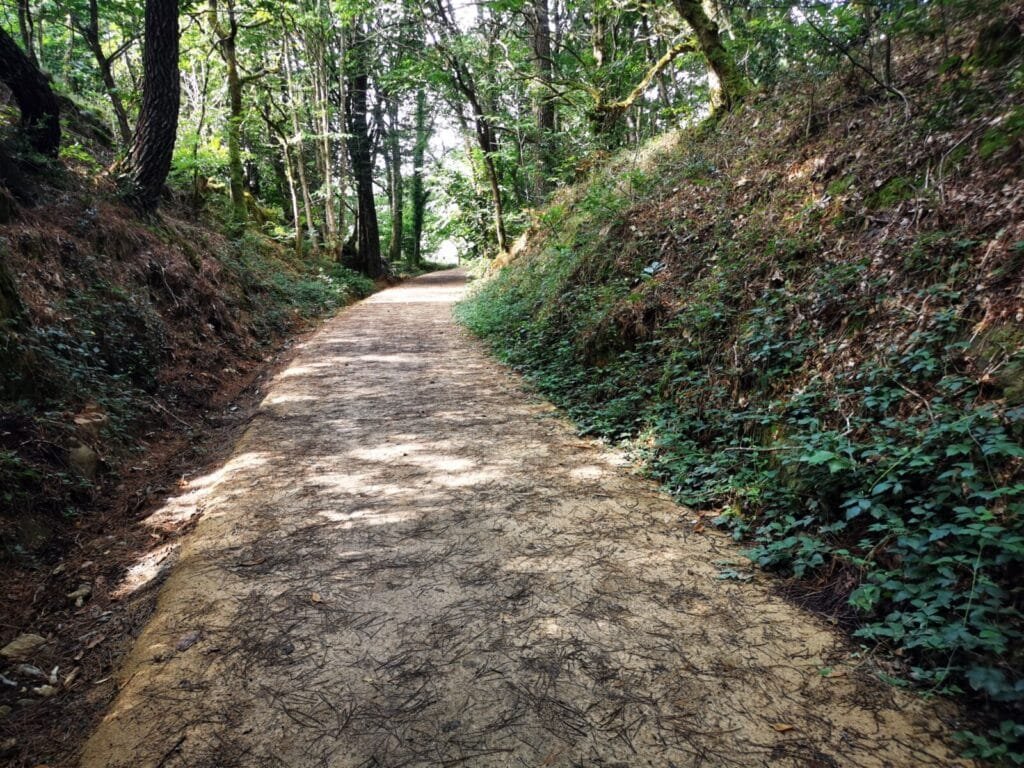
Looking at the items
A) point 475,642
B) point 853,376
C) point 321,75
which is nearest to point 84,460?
point 475,642

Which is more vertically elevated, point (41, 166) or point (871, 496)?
point (41, 166)

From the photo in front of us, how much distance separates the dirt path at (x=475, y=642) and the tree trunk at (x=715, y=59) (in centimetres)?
686

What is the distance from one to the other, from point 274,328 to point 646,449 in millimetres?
7854

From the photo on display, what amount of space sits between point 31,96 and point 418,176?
25352 millimetres

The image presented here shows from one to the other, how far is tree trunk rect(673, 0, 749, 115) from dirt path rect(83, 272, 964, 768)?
6856 millimetres

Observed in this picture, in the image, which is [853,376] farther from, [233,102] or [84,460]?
[233,102]

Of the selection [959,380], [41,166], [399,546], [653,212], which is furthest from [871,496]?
[41,166]

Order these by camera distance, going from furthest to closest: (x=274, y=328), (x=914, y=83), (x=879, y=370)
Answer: (x=274, y=328)
(x=914, y=83)
(x=879, y=370)

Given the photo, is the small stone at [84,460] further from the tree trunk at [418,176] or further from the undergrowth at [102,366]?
the tree trunk at [418,176]

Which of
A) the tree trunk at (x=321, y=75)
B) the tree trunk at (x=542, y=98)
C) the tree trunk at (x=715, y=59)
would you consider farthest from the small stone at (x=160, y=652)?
the tree trunk at (x=321, y=75)

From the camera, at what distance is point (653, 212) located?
7305mm

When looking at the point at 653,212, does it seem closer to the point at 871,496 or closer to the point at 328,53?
the point at 871,496

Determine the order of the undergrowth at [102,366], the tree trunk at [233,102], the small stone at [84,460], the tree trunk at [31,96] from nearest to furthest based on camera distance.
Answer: the undergrowth at [102,366] → the small stone at [84,460] → the tree trunk at [31,96] → the tree trunk at [233,102]

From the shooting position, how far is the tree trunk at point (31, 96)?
248 inches
